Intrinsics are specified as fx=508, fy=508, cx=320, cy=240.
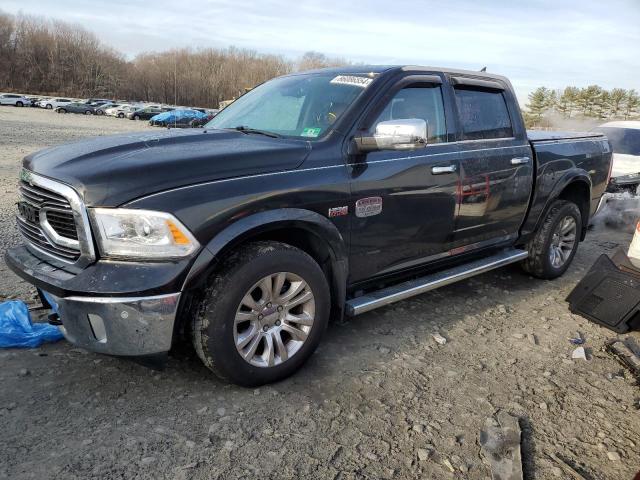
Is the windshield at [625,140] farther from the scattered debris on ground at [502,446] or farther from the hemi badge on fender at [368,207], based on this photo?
the scattered debris on ground at [502,446]

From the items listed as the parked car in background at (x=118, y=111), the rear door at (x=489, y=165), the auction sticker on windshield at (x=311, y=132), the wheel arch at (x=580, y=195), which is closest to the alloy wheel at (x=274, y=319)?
the auction sticker on windshield at (x=311, y=132)

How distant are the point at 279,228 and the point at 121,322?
39.4 inches

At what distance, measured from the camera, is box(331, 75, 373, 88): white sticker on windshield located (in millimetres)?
3580

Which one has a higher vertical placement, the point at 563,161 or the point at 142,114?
the point at 563,161

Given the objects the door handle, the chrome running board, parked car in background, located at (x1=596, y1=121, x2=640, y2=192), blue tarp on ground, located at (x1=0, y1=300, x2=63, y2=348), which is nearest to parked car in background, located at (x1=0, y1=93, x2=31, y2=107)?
parked car in background, located at (x1=596, y1=121, x2=640, y2=192)

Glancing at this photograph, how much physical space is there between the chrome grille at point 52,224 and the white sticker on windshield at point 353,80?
80.9 inches

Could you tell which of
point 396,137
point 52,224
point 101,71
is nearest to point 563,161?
point 396,137

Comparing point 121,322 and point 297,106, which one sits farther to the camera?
point 297,106

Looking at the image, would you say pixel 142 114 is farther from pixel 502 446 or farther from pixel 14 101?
pixel 502 446

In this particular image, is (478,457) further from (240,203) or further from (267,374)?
(240,203)

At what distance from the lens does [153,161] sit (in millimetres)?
2713

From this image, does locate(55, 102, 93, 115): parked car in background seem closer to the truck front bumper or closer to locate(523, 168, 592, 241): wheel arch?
locate(523, 168, 592, 241): wheel arch

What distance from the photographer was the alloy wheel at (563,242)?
535 cm

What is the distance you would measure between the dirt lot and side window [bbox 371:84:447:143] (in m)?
1.56
